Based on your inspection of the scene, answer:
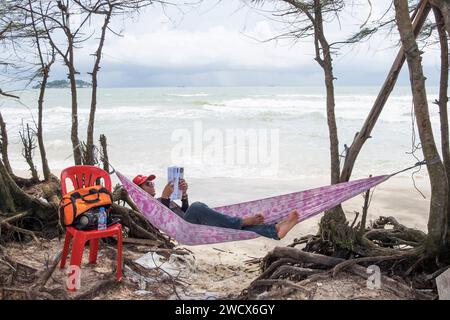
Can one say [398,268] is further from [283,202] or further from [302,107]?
[302,107]

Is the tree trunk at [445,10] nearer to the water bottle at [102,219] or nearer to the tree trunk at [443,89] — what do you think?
the tree trunk at [443,89]

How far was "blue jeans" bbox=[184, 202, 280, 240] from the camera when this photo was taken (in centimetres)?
271

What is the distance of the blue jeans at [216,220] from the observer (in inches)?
107

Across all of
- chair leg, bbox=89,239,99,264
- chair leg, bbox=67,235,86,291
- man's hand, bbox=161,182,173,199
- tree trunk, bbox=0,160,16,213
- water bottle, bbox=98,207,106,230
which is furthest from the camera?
tree trunk, bbox=0,160,16,213

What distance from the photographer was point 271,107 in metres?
18.3

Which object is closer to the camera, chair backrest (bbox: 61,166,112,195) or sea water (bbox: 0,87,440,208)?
chair backrest (bbox: 61,166,112,195)

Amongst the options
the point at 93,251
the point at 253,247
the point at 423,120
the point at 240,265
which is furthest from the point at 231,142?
the point at 423,120

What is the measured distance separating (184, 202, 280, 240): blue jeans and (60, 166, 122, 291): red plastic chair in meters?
0.46

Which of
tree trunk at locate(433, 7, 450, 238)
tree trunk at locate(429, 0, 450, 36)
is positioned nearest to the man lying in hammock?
tree trunk at locate(433, 7, 450, 238)

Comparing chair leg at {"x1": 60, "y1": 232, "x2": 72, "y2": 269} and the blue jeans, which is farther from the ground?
the blue jeans

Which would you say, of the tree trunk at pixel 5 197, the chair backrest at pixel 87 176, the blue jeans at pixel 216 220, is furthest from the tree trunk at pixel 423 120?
the tree trunk at pixel 5 197

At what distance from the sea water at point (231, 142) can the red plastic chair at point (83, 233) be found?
0.94 m

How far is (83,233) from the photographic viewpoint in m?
2.45

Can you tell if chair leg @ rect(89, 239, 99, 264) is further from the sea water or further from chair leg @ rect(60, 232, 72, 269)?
the sea water
